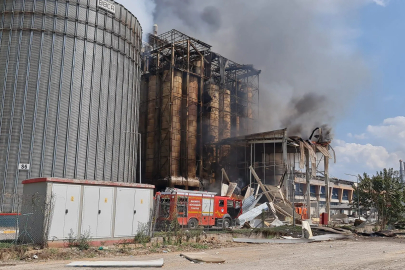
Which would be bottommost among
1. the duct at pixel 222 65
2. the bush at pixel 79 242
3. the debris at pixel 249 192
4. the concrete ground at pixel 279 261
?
the concrete ground at pixel 279 261

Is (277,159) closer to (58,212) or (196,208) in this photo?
(196,208)

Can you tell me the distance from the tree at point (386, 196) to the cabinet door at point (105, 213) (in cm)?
2267

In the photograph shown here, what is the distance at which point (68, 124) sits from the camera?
94.9ft

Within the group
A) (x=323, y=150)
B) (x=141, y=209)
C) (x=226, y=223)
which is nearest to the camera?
(x=141, y=209)

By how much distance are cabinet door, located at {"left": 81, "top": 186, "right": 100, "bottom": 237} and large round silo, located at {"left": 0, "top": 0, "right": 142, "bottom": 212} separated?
12.8 metres

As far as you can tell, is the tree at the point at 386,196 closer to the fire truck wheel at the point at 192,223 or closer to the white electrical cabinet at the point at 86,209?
the fire truck wheel at the point at 192,223

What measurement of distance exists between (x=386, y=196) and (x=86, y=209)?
959 inches

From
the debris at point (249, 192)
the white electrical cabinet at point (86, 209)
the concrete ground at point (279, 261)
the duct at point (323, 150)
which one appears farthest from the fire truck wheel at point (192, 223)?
the duct at point (323, 150)

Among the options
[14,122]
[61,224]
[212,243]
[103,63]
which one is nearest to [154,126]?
[103,63]

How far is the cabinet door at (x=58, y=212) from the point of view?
48.5ft

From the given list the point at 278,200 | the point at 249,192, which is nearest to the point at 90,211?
the point at 278,200

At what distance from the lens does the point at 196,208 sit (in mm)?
26844

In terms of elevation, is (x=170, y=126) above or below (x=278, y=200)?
above

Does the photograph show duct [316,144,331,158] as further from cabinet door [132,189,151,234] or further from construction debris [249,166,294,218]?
cabinet door [132,189,151,234]
